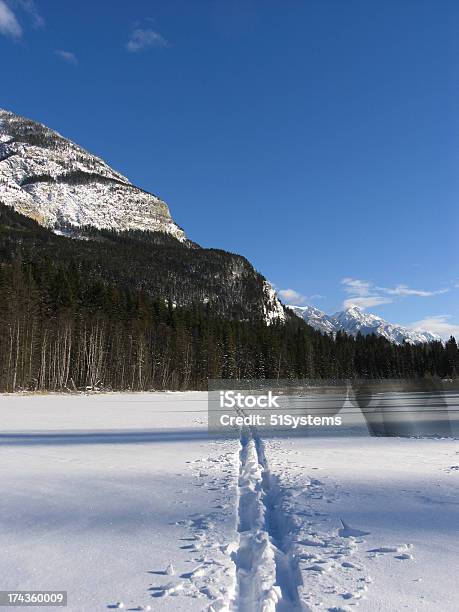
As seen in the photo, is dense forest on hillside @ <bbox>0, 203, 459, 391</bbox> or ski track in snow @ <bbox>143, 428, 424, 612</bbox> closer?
ski track in snow @ <bbox>143, 428, 424, 612</bbox>

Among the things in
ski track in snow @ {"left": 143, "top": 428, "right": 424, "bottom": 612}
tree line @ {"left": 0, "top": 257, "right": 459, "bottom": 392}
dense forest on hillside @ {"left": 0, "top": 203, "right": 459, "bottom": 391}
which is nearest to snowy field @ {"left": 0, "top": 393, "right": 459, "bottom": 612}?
ski track in snow @ {"left": 143, "top": 428, "right": 424, "bottom": 612}

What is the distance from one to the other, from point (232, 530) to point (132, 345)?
5799cm

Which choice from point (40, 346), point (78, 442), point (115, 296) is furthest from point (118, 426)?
point (115, 296)

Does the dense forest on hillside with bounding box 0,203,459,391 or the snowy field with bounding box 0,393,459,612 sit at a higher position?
the dense forest on hillside with bounding box 0,203,459,391

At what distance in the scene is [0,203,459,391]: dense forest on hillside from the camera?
1800 inches

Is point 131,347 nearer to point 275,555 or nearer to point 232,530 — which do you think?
point 232,530

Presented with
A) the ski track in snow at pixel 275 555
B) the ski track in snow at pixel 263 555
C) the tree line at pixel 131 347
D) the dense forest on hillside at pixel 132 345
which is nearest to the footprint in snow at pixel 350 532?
the ski track in snow at pixel 275 555

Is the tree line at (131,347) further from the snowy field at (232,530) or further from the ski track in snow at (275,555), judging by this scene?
the ski track in snow at (275,555)

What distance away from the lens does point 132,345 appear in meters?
61.2

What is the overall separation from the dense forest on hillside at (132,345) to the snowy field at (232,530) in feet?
124

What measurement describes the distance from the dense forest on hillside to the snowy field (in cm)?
3771

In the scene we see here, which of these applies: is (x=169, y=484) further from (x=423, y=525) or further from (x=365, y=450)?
(x=365, y=450)

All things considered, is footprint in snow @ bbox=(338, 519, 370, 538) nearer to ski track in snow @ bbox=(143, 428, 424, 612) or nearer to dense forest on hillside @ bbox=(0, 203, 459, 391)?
ski track in snow @ bbox=(143, 428, 424, 612)

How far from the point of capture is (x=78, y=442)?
12.7m
